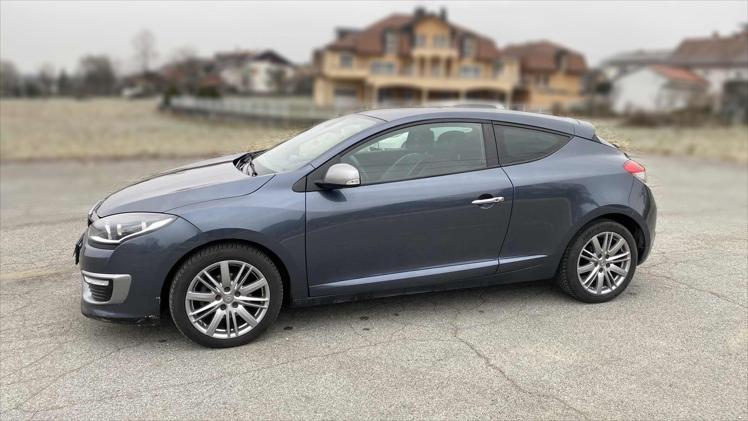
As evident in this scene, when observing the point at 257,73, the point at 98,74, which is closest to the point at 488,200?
the point at 98,74

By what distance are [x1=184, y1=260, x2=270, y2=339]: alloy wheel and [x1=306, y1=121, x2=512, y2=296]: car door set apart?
1.22 feet

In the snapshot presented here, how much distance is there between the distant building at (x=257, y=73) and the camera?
85.6 meters

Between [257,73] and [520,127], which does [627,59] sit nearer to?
[257,73]

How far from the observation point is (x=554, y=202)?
4.37m

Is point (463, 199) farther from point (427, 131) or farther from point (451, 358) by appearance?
point (451, 358)

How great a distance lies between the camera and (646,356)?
3.77 metres

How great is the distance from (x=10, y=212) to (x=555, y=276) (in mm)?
6978

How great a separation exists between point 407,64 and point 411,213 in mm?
51030

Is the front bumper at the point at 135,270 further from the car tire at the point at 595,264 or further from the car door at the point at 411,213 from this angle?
the car tire at the point at 595,264

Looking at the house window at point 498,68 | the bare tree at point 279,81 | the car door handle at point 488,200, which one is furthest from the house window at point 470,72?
the car door handle at point 488,200

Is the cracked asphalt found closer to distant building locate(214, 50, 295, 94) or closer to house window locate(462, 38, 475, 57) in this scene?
house window locate(462, 38, 475, 57)

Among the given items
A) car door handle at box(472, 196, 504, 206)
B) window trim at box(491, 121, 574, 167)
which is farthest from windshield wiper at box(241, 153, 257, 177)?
window trim at box(491, 121, 574, 167)

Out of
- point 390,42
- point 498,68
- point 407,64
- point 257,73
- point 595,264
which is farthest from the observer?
point 257,73

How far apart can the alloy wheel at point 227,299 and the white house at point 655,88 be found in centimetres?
4104
